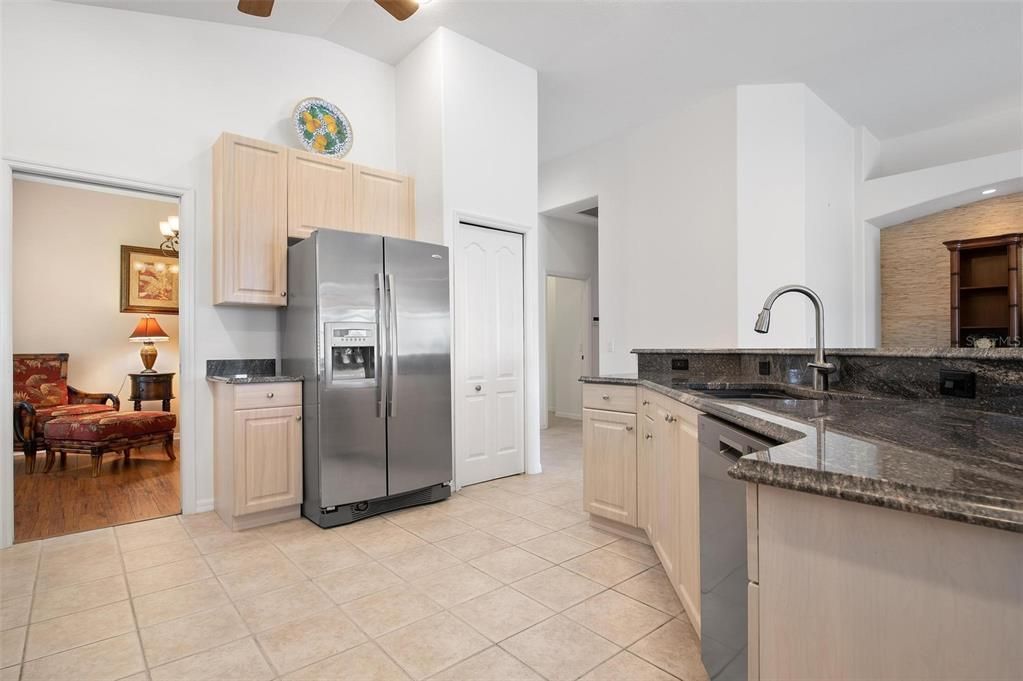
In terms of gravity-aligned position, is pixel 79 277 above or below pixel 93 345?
above

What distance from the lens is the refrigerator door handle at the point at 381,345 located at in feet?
10.3

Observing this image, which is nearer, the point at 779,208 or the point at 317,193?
the point at 317,193

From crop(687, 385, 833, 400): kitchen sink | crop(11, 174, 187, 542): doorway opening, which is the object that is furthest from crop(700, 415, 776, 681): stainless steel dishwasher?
crop(11, 174, 187, 542): doorway opening

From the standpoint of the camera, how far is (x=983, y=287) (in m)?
4.86

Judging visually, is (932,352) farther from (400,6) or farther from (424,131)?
(424,131)

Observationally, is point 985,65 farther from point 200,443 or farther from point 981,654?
point 200,443

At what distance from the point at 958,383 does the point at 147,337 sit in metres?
6.75

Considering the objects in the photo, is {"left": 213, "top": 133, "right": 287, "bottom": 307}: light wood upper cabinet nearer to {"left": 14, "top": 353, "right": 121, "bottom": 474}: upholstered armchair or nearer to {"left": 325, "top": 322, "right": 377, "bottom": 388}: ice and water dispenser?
{"left": 325, "top": 322, "right": 377, "bottom": 388}: ice and water dispenser

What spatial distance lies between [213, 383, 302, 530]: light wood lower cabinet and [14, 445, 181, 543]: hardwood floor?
0.68 meters

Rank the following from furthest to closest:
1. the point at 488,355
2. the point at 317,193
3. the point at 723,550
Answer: the point at 488,355 < the point at 317,193 < the point at 723,550

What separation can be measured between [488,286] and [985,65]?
440 centimetres

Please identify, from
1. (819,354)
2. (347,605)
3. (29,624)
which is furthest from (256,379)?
(819,354)

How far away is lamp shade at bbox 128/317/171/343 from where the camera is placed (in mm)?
5621

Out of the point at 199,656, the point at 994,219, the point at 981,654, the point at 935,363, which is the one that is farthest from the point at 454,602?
the point at 994,219
